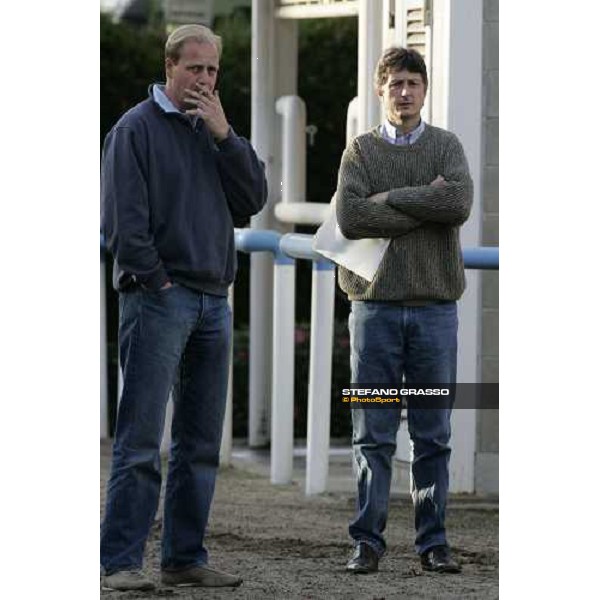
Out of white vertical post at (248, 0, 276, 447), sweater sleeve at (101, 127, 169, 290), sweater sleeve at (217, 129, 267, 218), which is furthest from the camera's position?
white vertical post at (248, 0, 276, 447)

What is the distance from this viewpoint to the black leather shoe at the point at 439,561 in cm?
632

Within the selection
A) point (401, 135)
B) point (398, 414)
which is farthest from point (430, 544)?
point (401, 135)

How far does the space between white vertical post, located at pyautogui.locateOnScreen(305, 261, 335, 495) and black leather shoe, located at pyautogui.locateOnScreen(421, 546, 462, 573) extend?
1.43 m

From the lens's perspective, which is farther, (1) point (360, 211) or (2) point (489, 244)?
(2) point (489, 244)

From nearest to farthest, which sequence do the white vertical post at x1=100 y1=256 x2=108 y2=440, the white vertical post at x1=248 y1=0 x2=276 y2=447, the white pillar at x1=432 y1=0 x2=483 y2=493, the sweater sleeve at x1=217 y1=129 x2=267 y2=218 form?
the sweater sleeve at x1=217 y1=129 x2=267 y2=218 < the white pillar at x1=432 y1=0 x2=483 y2=493 < the white vertical post at x1=248 y1=0 x2=276 y2=447 < the white vertical post at x1=100 y1=256 x2=108 y2=440

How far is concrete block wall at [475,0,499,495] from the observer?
7367 millimetres

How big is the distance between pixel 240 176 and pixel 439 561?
→ 4.15ft

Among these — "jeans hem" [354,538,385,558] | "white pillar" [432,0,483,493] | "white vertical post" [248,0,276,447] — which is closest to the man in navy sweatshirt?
"jeans hem" [354,538,385,558]

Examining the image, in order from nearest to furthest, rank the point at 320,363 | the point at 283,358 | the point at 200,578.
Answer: the point at 200,578, the point at 320,363, the point at 283,358

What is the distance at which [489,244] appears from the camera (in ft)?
23.9

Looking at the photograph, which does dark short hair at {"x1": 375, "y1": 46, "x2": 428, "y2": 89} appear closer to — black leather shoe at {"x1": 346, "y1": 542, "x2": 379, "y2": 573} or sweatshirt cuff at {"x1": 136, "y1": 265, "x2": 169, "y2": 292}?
sweatshirt cuff at {"x1": 136, "y1": 265, "x2": 169, "y2": 292}

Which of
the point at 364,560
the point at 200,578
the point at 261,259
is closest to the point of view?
the point at 200,578

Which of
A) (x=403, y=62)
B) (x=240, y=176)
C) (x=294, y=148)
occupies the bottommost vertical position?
(x=240, y=176)

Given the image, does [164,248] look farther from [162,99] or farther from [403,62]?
[403,62]
